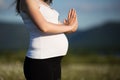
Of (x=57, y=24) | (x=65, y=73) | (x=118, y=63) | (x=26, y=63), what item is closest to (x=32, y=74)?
(x=26, y=63)

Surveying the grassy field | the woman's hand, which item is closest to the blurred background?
the grassy field

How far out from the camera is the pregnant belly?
5.39ft

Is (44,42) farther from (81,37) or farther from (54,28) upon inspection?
(81,37)

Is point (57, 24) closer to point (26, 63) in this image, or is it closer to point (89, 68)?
point (26, 63)

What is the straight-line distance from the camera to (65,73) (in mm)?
4008

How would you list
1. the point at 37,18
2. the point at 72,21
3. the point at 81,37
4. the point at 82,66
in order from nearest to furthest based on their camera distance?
the point at 37,18
the point at 72,21
the point at 81,37
the point at 82,66

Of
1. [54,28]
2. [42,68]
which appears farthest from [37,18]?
[42,68]

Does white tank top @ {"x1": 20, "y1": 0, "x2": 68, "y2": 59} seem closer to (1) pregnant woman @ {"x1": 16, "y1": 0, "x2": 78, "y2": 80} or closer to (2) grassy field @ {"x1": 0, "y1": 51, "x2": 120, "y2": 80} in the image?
(1) pregnant woman @ {"x1": 16, "y1": 0, "x2": 78, "y2": 80}

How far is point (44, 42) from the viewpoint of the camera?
5.40ft

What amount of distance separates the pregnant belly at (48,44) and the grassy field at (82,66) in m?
2.19

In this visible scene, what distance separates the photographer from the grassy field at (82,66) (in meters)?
3.97

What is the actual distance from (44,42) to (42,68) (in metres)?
0.11

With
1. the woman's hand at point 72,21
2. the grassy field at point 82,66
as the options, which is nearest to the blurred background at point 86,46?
the grassy field at point 82,66

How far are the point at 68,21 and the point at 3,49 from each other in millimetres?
2355
